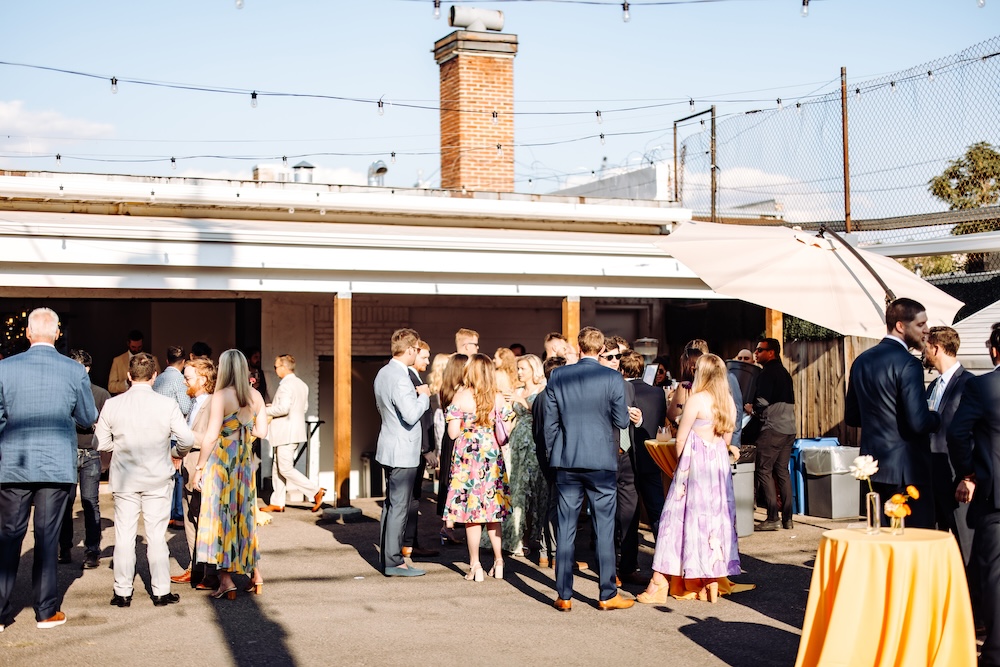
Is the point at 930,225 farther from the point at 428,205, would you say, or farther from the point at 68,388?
the point at 68,388

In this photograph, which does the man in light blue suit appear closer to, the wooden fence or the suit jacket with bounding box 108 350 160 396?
the suit jacket with bounding box 108 350 160 396

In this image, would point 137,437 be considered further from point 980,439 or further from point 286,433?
point 286,433

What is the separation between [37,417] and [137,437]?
0.65 m

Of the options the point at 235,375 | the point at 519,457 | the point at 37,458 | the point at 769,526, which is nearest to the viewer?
the point at 37,458

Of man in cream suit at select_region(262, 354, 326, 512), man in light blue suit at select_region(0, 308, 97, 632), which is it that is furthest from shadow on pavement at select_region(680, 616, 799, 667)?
man in cream suit at select_region(262, 354, 326, 512)

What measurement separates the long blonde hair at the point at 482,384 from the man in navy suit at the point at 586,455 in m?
1.00

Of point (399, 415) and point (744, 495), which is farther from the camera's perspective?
point (744, 495)

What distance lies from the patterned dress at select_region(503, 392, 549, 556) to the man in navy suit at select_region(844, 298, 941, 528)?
139 inches

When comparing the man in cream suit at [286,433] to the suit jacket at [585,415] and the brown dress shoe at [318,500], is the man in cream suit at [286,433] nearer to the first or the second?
the brown dress shoe at [318,500]

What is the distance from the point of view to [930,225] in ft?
44.9

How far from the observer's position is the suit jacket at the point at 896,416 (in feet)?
20.3

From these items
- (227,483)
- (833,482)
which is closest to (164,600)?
(227,483)

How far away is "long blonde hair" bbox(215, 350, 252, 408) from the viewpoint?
25.2 ft

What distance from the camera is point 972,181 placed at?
19812 mm
